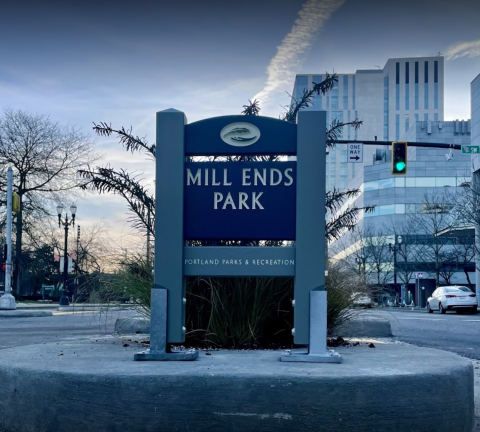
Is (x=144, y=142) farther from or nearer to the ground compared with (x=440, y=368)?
farther from the ground

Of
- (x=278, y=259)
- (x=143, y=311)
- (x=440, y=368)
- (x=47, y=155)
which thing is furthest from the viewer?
(x=47, y=155)

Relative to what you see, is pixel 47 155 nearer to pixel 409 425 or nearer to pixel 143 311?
pixel 143 311

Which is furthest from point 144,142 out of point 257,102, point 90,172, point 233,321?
point 233,321

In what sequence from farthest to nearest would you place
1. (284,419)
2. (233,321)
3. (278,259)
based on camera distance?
(233,321)
(278,259)
(284,419)

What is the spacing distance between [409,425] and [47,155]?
38.3 m

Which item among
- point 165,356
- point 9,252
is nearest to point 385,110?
point 9,252

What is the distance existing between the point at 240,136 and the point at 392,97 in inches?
6210

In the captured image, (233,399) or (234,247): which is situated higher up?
(234,247)

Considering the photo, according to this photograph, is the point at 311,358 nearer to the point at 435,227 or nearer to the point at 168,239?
the point at 168,239

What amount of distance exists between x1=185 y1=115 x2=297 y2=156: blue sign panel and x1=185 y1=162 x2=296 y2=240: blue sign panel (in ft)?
0.44

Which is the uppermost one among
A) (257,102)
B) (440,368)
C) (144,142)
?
(257,102)

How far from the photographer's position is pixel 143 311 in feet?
23.1

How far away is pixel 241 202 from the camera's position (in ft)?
18.5

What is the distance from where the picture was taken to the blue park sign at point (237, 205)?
214 inches
